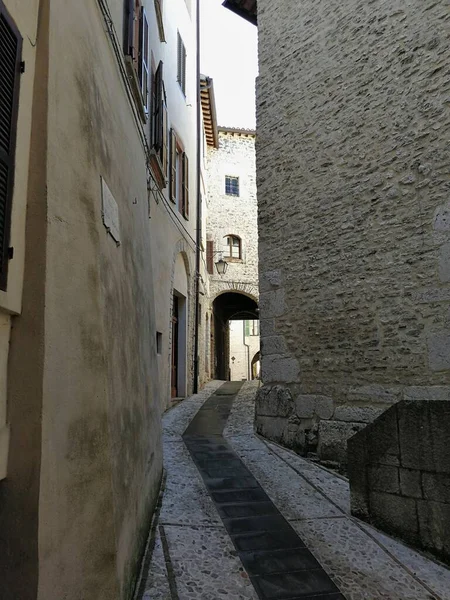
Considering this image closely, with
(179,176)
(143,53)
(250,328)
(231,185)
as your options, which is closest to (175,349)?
(179,176)

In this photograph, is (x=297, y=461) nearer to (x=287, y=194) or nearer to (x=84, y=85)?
(x=287, y=194)

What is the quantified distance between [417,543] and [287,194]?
14.3 feet

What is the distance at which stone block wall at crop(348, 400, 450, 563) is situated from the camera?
296 centimetres

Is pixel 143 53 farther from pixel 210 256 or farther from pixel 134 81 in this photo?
pixel 210 256

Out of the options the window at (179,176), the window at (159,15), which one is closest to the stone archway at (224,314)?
the window at (179,176)

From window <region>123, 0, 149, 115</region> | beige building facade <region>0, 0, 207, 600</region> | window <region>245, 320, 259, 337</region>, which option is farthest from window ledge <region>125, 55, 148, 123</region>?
window <region>245, 320, 259, 337</region>

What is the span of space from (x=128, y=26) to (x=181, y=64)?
6.02 m

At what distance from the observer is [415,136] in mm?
4754

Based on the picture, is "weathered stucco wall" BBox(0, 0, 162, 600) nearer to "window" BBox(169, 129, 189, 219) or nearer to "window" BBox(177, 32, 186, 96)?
"window" BBox(169, 129, 189, 219)

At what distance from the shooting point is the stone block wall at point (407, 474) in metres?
2.96

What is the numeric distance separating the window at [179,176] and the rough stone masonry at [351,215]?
8.85ft

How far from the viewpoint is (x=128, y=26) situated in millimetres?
4594

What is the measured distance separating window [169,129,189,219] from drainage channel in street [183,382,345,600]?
Answer: 5.49 meters

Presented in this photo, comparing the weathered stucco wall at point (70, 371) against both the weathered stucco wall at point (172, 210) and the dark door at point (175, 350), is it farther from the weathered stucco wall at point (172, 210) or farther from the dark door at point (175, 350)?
the dark door at point (175, 350)
